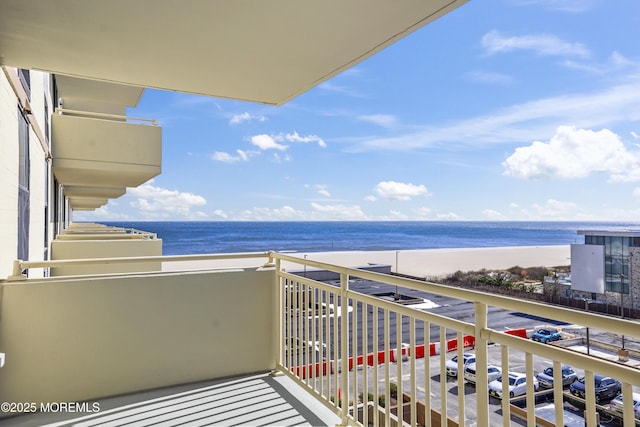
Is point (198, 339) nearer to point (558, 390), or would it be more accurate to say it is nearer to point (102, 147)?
point (558, 390)

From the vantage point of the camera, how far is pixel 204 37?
79.0 inches

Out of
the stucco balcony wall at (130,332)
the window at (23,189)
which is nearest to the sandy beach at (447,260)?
the window at (23,189)

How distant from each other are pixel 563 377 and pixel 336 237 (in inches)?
1640

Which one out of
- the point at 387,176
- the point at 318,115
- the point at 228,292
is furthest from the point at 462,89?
the point at 228,292

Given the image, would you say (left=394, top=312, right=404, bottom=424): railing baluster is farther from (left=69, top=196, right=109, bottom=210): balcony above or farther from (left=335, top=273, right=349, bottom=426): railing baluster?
(left=69, top=196, right=109, bottom=210): balcony above

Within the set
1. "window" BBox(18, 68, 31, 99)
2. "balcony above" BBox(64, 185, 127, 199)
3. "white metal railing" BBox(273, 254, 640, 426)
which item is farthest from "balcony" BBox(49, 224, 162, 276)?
"balcony above" BBox(64, 185, 127, 199)

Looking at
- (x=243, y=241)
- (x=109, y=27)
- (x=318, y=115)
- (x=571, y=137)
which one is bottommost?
(x=243, y=241)

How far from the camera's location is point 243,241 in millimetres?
37250

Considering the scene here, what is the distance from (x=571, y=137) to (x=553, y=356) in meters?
53.5

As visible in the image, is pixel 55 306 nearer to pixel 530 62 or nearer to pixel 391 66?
pixel 391 66

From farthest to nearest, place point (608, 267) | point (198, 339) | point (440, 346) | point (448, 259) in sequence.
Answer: point (448, 259), point (608, 267), point (198, 339), point (440, 346)

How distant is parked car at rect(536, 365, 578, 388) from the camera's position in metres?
1.39

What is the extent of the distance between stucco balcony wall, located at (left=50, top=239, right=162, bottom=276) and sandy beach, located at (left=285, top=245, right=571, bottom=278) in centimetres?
1945

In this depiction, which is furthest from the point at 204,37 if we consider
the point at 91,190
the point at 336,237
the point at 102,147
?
the point at 336,237
